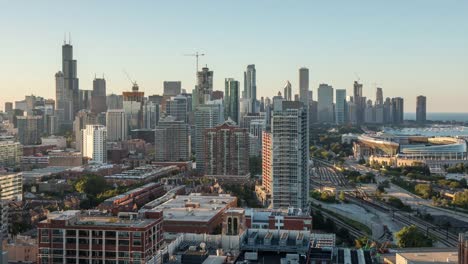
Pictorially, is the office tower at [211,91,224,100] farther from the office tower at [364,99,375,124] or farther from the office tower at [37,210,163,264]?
the office tower at [37,210,163,264]

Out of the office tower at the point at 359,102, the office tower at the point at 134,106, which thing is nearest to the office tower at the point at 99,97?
the office tower at the point at 134,106

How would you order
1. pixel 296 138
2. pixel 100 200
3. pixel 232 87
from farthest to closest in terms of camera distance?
pixel 232 87, pixel 100 200, pixel 296 138

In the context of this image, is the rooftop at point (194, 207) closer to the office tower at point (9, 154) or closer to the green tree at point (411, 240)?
the green tree at point (411, 240)

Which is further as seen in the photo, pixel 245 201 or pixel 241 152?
pixel 241 152

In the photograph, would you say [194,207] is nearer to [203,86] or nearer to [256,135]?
[256,135]

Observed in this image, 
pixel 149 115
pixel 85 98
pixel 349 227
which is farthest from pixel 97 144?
pixel 85 98

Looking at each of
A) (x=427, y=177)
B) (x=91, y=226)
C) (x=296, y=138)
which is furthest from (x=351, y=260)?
(x=427, y=177)

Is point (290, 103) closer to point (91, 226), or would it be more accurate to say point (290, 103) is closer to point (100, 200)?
point (100, 200)
